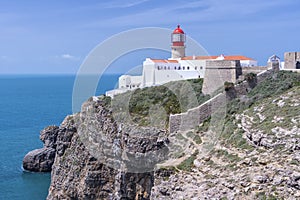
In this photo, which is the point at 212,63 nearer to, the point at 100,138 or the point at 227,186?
the point at 100,138

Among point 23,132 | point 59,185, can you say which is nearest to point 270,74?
point 59,185

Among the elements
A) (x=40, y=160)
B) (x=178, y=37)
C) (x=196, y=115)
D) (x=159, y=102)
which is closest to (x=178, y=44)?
(x=178, y=37)

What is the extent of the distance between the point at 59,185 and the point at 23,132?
Result: 2864cm

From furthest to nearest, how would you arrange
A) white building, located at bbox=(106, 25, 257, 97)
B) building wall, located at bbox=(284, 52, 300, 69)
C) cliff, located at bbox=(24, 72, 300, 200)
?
white building, located at bbox=(106, 25, 257, 97) < building wall, located at bbox=(284, 52, 300, 69) < cliff, located at bbox=(24, 72, 300, 200)

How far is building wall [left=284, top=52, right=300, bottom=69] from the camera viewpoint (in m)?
30.4

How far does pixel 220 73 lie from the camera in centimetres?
2950

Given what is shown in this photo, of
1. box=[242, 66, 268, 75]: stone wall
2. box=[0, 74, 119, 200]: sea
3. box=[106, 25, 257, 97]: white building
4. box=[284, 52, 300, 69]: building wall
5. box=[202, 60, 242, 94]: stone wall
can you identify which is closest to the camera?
box=[202, 60, 242, 94]: stone wall

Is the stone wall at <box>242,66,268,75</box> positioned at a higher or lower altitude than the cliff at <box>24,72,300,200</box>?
higher

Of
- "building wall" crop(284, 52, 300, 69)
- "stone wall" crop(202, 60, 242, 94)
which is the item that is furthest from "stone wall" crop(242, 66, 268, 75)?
"building wall" crop(284, 52, 300, 69)

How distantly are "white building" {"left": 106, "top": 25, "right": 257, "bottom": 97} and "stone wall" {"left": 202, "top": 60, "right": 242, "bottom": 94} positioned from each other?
774cm

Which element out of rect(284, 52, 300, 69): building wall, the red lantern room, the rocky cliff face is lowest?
the rocky cliff face

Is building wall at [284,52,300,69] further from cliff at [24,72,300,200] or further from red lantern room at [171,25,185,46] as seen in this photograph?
red lantern room at [171,25,185,46]

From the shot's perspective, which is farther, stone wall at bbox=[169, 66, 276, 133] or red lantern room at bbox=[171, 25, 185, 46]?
red lantern room at bbox=[171, 25, 185, 46]

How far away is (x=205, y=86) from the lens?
1209 inches
